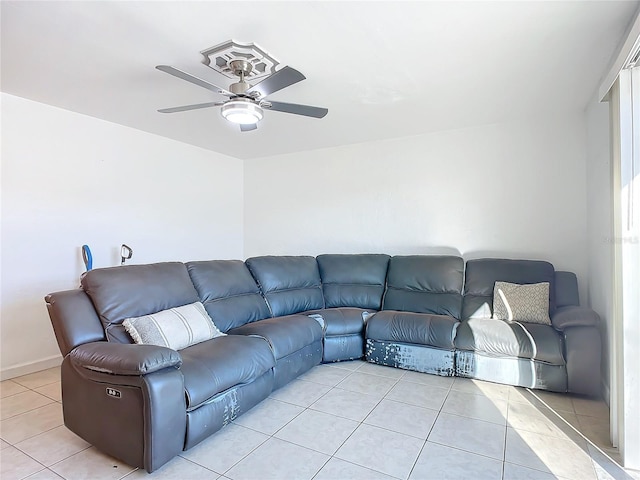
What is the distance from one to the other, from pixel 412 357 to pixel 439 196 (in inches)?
77.2

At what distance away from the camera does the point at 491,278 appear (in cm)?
341

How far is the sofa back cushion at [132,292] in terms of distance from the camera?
220 cm

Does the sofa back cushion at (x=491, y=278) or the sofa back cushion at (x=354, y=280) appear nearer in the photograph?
the sofa back cushion at (x=491, y=278)

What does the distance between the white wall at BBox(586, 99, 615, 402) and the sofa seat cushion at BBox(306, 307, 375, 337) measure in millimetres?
1915

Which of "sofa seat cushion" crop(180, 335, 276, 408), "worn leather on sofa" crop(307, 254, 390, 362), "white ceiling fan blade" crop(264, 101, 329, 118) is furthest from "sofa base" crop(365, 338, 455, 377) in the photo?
"white ceiling fan blade" crop(264, 101, 329, 118)

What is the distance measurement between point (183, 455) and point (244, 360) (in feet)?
1.95

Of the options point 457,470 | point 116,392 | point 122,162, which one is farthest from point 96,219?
point 457,470

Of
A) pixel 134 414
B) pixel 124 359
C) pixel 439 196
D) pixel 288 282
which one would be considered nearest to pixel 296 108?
pixel 124 359

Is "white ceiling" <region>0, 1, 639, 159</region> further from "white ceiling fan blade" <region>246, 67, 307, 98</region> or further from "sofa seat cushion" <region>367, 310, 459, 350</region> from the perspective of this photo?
"sofa seat cushion" <region>367, 310, 459, 350</region>

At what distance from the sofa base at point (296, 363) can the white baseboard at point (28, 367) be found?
239cm

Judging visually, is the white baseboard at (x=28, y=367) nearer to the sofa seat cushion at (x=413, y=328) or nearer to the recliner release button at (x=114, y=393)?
the recliner release button at (x=114, y=393)

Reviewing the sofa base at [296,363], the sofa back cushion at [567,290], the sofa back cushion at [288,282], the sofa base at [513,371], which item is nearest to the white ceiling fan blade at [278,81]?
the sofa back cushion at [288,282]

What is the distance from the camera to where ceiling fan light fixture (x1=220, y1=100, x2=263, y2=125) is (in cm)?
225

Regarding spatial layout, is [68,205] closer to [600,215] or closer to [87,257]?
[87,257]
